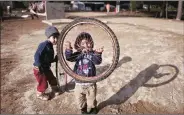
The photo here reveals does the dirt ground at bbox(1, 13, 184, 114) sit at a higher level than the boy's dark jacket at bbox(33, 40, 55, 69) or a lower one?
lower

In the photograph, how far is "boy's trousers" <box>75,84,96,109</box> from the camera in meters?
4.73

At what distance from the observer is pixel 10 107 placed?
18.2 feet

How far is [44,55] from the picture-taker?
5.34 meters

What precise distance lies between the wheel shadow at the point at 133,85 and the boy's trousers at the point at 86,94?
1.85ft

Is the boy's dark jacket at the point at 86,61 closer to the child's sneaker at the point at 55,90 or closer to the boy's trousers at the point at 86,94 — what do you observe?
the boy's trousers at the point at 86,94

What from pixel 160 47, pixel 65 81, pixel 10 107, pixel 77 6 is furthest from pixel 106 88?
pixel 77 6

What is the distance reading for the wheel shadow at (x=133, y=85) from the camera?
5.72 metres

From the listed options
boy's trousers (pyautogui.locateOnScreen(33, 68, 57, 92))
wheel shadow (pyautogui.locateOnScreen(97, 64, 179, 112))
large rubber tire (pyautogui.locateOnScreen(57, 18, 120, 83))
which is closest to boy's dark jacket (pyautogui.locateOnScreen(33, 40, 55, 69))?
boy's trousers (pyautogui.locateOnScreen(33, 68, 57, 92))

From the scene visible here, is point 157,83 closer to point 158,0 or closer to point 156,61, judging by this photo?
A: point 156,61

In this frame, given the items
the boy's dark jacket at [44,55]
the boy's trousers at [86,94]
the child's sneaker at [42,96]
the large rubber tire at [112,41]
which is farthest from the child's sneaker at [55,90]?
the large rubber tire at [112,41]

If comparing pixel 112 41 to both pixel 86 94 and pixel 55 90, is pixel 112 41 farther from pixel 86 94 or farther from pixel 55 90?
pixel 55 90

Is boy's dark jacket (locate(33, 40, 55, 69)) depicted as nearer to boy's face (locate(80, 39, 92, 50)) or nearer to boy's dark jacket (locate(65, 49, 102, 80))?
boy's dark jacket (locate(65, 49, 102, 80))

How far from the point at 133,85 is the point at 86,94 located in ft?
6.90

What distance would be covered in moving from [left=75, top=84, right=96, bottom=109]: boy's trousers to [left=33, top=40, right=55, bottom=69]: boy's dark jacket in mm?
1039
